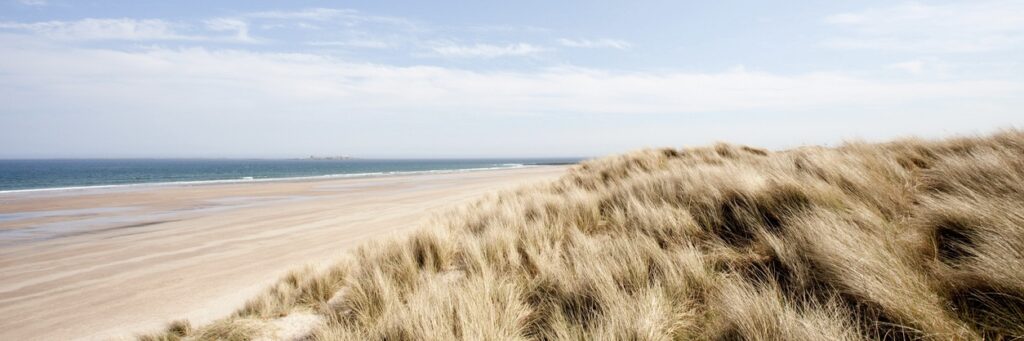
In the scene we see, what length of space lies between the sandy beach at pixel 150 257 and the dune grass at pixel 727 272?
1.40 metres

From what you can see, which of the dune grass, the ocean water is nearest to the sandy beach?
the dune grass

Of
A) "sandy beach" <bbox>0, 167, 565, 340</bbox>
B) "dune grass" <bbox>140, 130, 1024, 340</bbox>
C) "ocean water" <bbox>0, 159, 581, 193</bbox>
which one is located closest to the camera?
"dune grass" <bbox>140, 130, 1024, 340</bbox>

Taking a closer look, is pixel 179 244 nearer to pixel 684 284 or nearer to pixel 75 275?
pixel 75 275

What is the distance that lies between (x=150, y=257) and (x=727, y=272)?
9508mm

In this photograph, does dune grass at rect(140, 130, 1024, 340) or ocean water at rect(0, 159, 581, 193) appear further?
ocean water at rect(0, 159, 581, 193)

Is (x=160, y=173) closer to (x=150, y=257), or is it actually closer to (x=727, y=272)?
(x=150, y=257)

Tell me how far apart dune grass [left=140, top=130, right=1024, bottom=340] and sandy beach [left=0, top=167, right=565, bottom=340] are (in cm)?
140

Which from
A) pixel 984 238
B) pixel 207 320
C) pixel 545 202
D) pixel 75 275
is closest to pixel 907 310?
pixel 984 238

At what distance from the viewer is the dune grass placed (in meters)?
2.30

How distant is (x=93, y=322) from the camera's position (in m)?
4.69

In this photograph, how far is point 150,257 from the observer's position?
7.57m

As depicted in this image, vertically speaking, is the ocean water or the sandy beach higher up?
the ocean water

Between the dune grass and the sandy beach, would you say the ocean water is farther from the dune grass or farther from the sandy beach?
the dune grass

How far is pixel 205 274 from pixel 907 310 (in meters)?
8.24
